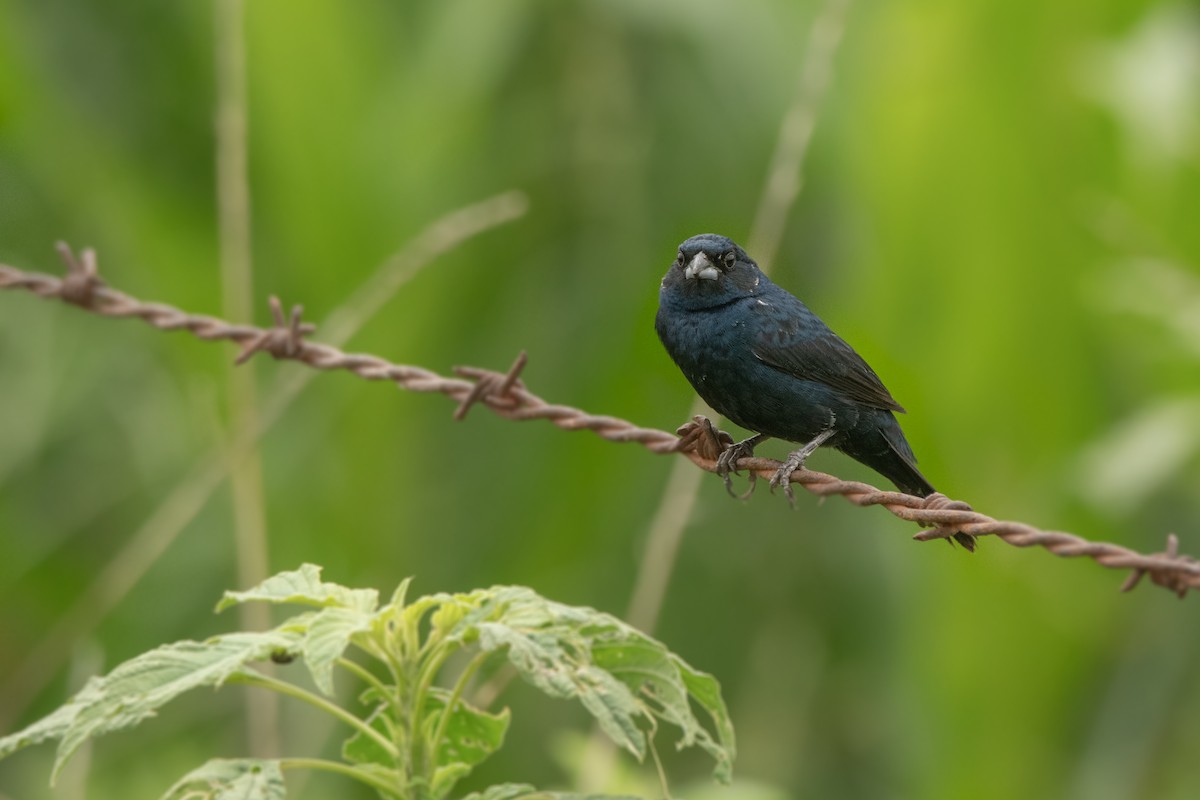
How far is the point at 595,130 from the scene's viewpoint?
4.91 m

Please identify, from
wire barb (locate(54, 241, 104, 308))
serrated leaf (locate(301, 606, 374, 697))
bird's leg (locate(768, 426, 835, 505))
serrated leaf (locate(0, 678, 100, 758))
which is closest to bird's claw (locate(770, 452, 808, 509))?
bird's leg (locate(768, 426, 835, 505))

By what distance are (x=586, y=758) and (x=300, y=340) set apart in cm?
88

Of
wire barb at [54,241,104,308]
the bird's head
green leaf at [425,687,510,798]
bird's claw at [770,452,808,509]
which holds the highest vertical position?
the bird's head

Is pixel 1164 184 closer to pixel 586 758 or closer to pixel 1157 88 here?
pixel 1157 88

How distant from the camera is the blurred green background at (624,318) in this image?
166 inches

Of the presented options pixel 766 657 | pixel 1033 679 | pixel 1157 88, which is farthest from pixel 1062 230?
pixel 766 657

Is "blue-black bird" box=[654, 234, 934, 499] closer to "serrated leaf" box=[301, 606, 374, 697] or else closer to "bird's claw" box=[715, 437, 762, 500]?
"bird's claw" box=[715, 437, 762, 500]

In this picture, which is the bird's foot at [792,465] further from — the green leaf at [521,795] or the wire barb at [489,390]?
the green leaf at [521,795]

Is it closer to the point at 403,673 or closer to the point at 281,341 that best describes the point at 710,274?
the point at 281,341

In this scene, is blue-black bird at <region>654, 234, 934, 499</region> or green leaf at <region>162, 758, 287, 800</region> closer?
green leaf at <region>162, 758, 287, 800</region>

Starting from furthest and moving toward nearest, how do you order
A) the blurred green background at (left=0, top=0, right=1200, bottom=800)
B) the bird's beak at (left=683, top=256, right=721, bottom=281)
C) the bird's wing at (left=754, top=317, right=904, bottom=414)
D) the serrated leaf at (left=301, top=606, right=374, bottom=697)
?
1. the blurred green background at (left=0, top=0, right=1200, bottom=800)
2. the bird's beak at (left=683, top=256, right=721, bottom=281)
3. the bird's wing at (left=754, top=317, right=904, bottom=414)
4. the serrated leaf at (left=301, top=606, right=374, bottom=697)

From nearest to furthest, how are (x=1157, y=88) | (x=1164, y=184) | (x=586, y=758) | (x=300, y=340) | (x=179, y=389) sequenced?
(x=300, y=340), (x=586, y=758), (x=1157, y=88), (x=1164, y=184), (x=179, y=389)

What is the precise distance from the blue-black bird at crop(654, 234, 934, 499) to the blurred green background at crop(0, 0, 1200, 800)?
2.87 feet

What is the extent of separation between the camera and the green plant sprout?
1.59 m
